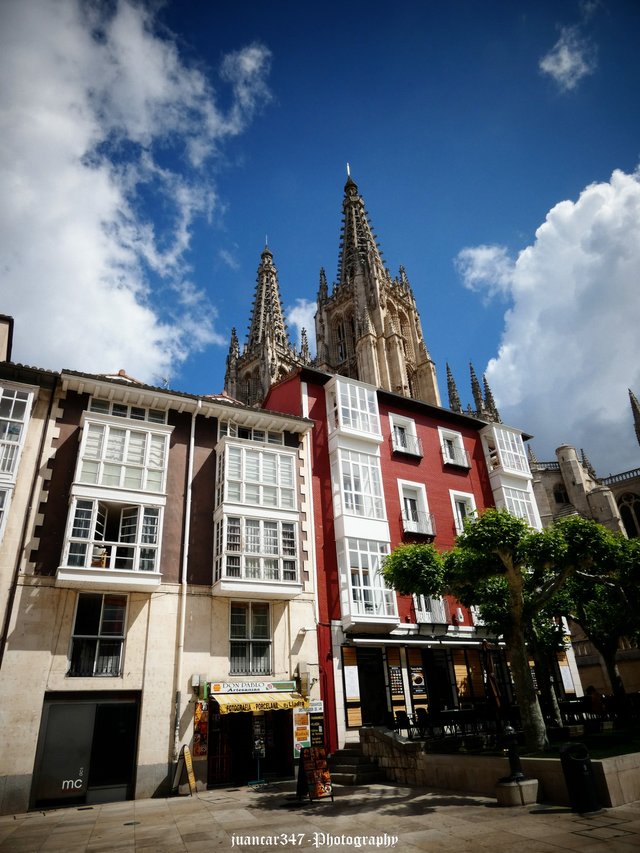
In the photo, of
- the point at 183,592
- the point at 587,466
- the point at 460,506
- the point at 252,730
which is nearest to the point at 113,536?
the point at 183,592

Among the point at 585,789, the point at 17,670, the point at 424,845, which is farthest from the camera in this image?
the point at 17,670

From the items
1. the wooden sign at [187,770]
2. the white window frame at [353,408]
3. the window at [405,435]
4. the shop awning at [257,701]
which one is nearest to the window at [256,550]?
the shop awning at [257,701]

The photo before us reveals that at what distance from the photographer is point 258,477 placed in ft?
68.5

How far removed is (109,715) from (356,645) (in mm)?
8941

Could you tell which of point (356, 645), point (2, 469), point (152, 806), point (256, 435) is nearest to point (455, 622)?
point (356, 645)

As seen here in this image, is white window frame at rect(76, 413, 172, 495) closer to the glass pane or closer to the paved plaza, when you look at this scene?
the glass pane

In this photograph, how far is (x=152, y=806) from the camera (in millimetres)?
13789

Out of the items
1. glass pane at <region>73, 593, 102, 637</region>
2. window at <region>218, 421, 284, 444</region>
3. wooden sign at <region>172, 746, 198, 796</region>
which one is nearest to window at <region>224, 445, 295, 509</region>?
window at <region>218, 421, 284, 444</region>

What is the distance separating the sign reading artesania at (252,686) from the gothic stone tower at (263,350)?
64.8 metres

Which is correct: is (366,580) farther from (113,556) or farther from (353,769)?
(113,556)

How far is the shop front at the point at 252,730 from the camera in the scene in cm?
1675

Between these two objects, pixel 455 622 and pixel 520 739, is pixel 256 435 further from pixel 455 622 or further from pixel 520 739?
pixel 520 739

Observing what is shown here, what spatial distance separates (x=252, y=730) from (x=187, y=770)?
2.78 m

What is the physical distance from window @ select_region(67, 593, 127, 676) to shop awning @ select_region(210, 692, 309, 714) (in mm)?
3393
